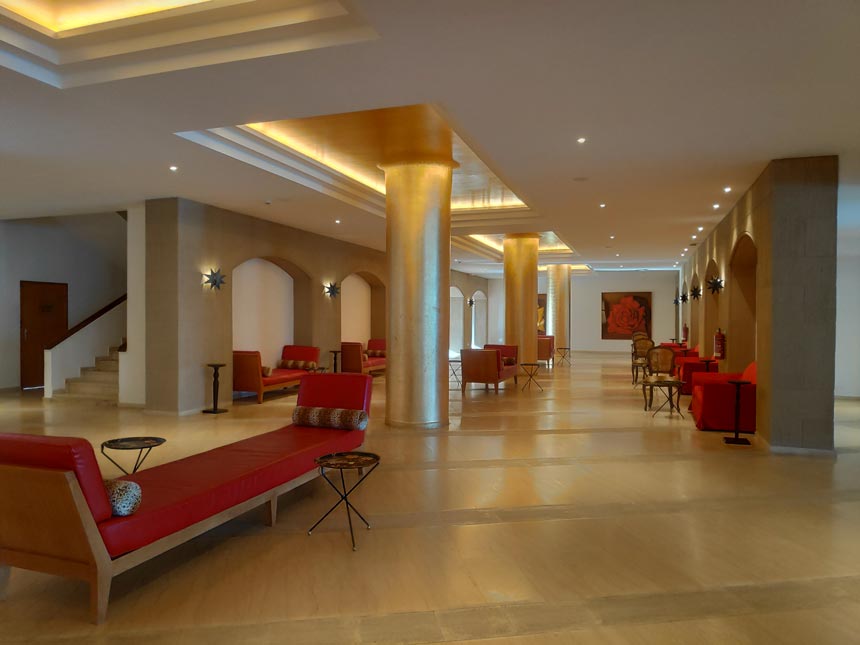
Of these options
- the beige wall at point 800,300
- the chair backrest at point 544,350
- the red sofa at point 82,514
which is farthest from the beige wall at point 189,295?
the chair backrest at point 544,350

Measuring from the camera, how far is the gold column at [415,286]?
26.8ft

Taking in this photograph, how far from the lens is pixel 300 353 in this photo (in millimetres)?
12758

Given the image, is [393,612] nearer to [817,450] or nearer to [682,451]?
[682,451]

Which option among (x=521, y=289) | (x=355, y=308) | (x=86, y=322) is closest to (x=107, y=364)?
(x=86, y=322)

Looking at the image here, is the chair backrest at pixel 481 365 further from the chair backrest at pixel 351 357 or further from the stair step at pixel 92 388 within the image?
the stair step at pixel 92 388

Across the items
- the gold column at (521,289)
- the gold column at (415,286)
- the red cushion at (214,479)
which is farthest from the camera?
the gold column at (521,289)

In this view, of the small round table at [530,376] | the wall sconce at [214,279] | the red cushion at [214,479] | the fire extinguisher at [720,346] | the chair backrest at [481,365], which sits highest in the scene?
the wall sconce at [214,279]

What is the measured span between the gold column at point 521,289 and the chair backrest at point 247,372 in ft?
23.5

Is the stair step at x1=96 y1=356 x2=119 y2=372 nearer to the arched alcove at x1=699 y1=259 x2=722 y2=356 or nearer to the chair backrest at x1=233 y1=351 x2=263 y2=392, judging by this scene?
the chair backrest at x1=233 y1=351 x2=263 y2=392

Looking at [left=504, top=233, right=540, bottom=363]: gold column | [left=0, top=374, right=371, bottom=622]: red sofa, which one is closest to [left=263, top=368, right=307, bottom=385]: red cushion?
[left=504, top=233, right=540, bottom=363]: gold column

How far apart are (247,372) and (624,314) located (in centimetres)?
1875

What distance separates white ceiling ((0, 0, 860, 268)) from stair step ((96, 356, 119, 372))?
3994 millimetres

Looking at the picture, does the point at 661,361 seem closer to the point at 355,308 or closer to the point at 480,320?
the point at 355,308

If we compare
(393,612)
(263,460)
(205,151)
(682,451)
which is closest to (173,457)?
(263,460)
